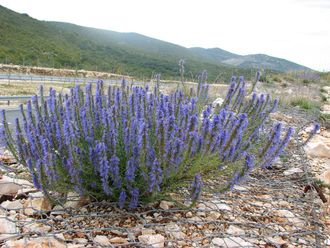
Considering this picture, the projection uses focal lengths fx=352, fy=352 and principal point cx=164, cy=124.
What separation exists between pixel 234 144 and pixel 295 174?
162cm

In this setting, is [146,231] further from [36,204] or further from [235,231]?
[36,204]

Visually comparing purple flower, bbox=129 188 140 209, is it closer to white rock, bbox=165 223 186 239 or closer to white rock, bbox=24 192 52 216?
white rock, bbox=165 223 186 239

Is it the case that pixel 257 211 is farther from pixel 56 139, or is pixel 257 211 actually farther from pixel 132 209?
pixel 56 139

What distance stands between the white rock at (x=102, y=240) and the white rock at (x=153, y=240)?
8.1 inches

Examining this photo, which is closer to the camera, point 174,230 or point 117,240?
point 117,240

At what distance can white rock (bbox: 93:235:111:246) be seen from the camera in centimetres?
213

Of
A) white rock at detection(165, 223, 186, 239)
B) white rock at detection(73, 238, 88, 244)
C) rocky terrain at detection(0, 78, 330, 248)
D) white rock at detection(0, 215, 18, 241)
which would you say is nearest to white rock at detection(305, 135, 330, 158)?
rocky terrain at detection(0, 78, 330, 248)

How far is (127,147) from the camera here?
8.04ft

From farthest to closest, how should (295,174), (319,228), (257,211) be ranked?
(295,174) → (257,211) → (319,228)

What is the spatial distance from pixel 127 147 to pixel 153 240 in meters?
0.65

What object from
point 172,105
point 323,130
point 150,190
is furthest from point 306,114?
point 150,190

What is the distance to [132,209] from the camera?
8.44 ft

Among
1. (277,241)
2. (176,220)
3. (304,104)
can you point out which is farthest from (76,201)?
(304,104)

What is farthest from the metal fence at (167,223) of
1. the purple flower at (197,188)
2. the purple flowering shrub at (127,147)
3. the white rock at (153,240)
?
the purple flower at (197,188)
